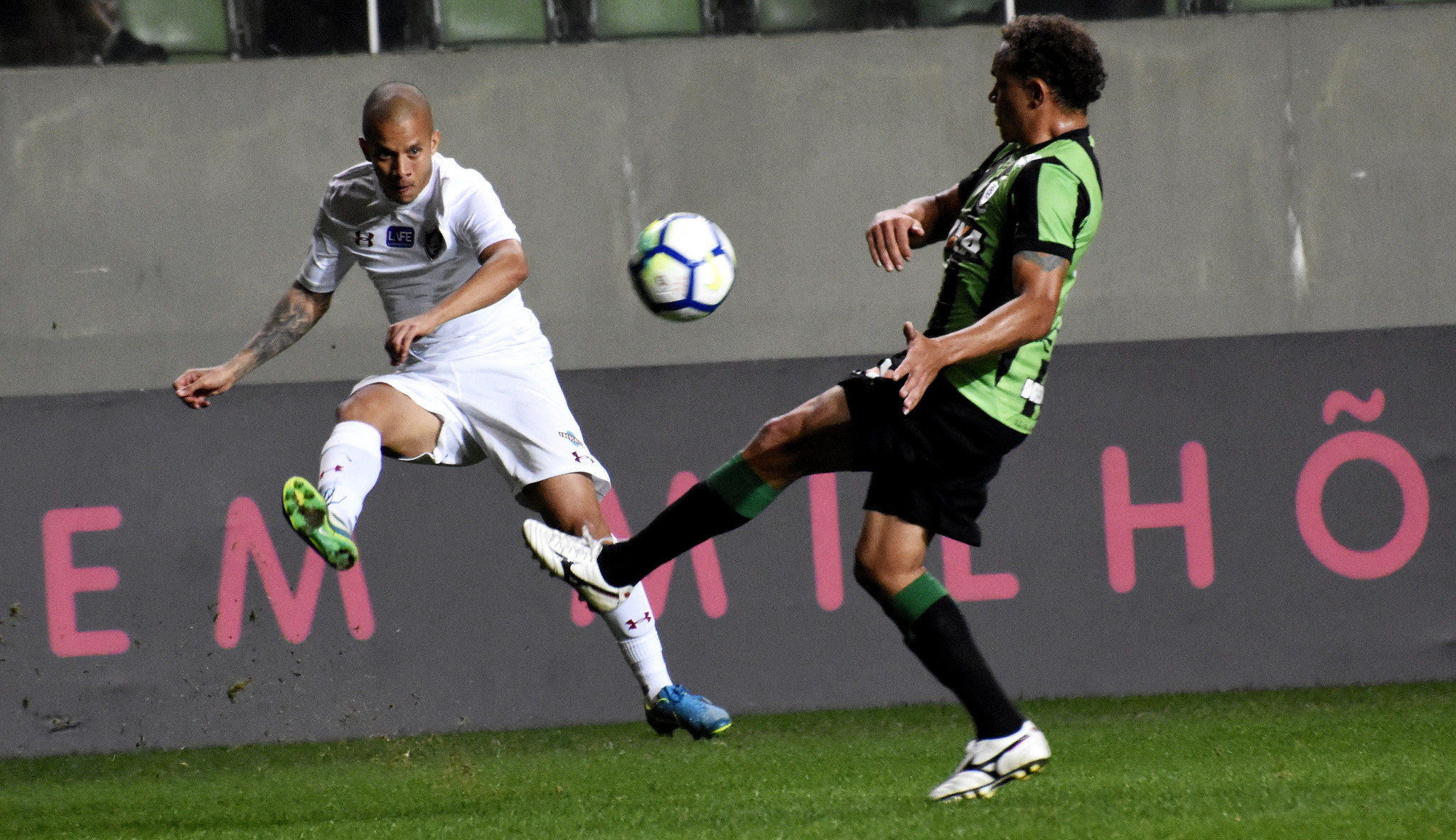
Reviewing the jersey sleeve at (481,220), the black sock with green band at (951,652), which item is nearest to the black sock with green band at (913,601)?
the black sock with green band at (951,652)

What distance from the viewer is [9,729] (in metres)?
6.89

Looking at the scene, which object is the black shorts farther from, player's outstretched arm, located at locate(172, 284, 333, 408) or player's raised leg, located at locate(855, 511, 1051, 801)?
player's outstretched arm, located at locate(172, 284, 333, 408)

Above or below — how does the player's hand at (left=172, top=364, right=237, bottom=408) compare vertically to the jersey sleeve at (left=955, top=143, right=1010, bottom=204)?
below

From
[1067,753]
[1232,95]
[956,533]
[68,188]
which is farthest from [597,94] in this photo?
[956,533]

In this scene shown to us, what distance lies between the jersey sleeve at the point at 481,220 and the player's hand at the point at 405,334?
0.42 m

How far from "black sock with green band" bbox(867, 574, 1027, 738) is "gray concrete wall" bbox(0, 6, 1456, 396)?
16.0 feet

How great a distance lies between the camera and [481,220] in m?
4.49

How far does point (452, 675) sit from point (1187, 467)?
10.5ft

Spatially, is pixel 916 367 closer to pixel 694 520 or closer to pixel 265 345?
pixel 694 520

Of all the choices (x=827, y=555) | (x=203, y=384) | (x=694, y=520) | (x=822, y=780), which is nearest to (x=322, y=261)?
(x=203, y=384)

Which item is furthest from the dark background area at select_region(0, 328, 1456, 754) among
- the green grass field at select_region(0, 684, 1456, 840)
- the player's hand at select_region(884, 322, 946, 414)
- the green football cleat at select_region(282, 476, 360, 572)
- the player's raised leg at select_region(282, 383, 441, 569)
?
the player's hand at select_region(884, 322, 946, 414)

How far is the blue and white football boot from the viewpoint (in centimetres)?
442

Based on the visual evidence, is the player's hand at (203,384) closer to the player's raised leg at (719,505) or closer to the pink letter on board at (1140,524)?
the player's raised leg at (719,505)

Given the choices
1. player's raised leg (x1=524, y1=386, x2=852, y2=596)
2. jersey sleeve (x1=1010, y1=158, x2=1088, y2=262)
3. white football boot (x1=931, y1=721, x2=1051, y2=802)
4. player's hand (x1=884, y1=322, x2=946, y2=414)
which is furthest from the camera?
player's raised leg (x1=524, y1=386, x2=852, y2=596)
